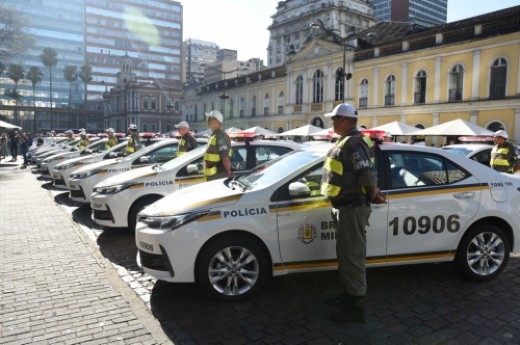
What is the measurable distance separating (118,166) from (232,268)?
5.34 m

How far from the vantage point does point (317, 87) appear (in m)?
40.7

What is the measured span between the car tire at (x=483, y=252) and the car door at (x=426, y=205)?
0.52 feet

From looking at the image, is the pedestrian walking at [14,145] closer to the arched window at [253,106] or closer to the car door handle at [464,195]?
the arched window at [253,106]

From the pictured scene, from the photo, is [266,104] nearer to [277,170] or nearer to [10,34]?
[10,34]

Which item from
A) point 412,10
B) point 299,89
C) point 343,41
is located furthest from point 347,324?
point 412,10

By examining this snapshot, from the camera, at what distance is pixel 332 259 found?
176 inches

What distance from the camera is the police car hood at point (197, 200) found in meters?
4.25

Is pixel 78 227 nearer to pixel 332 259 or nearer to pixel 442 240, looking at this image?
pixel 332 259

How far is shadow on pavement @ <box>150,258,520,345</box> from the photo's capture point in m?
3.63

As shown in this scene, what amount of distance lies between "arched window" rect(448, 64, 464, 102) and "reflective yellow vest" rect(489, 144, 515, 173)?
77.9ft

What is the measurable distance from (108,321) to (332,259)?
91.3 inches

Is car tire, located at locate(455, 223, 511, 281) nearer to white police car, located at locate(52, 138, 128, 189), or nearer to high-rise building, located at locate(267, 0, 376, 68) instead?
white police car, located at locate(52, 138, 128, 189)

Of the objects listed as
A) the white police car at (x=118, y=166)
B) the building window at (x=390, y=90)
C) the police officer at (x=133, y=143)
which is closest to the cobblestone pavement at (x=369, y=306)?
the white police car at (x=118, y=166)

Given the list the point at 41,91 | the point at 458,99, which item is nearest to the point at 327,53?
the point at 458,99
